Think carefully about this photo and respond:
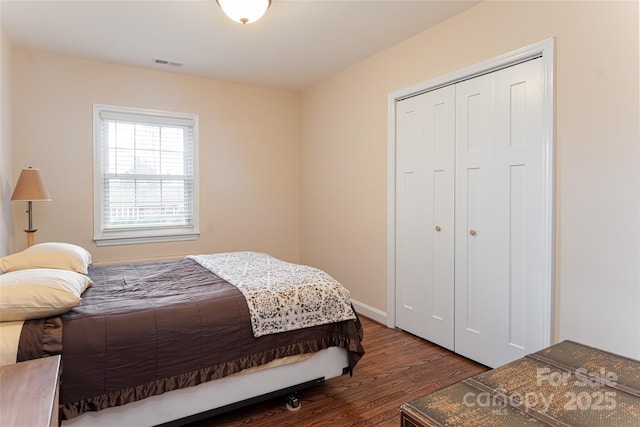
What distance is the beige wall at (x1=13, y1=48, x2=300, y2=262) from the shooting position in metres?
3.46

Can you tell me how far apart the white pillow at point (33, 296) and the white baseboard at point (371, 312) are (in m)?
2.67

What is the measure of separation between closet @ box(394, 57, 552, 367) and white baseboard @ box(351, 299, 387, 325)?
0.21 meters

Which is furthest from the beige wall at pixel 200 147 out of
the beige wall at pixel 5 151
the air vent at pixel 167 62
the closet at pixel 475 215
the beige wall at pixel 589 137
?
the beige wall at pixel 589 137

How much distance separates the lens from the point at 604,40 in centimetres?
196

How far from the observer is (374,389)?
239cm

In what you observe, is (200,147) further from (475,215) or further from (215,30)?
(475,215)

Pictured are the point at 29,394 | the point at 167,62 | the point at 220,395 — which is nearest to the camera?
the point at 29,394

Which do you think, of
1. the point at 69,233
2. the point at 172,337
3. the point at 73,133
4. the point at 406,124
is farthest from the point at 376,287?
the point at 73,133

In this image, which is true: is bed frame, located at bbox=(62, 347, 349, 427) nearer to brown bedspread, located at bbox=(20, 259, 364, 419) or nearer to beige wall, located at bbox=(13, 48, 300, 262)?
brown bedspread, located at bbox=(20, 259, 364, 419)

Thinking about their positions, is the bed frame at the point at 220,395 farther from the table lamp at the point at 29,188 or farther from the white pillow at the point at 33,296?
the table lamp at the point at 29,188

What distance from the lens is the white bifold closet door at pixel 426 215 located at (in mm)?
2928

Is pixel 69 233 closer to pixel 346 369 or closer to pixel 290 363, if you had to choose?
pixel 290 363

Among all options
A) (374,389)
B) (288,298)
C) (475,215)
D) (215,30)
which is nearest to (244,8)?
(215,30)

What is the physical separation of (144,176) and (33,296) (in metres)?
→ 2.65
